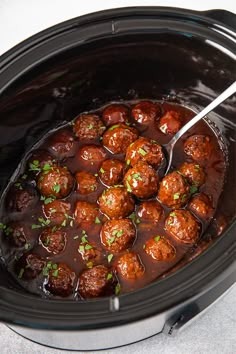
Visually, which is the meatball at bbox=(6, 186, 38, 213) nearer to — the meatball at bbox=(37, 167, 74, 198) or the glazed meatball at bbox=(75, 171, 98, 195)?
the meatball at bbox=(37, 167, 74, 198)

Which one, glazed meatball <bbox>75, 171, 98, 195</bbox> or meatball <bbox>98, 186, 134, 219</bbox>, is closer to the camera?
meatball <bbox>98, 186, 134, 219</bbox>

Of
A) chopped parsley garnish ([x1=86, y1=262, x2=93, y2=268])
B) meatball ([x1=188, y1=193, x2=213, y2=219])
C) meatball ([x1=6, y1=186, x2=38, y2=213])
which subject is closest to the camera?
chopped parsley garnish ([x1=86, y1=262, x2=93, y2=268])

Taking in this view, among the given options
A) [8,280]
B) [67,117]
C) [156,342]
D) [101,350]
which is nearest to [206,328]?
[156,342]

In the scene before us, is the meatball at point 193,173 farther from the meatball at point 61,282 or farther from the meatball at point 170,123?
the meatball at point 61,282

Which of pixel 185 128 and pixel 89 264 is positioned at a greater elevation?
pixel 185 128

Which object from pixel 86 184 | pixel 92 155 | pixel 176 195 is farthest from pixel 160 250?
pixel 92 155

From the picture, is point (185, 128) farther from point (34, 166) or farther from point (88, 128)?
point (34, 166)

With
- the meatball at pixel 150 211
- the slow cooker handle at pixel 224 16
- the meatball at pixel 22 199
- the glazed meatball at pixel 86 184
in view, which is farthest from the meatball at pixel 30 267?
the slow cooker handle at pixel 224 16

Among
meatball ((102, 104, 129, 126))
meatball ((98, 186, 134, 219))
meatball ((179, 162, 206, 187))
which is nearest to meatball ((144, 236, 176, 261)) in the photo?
meatball ((98, 186, 134, 219))
